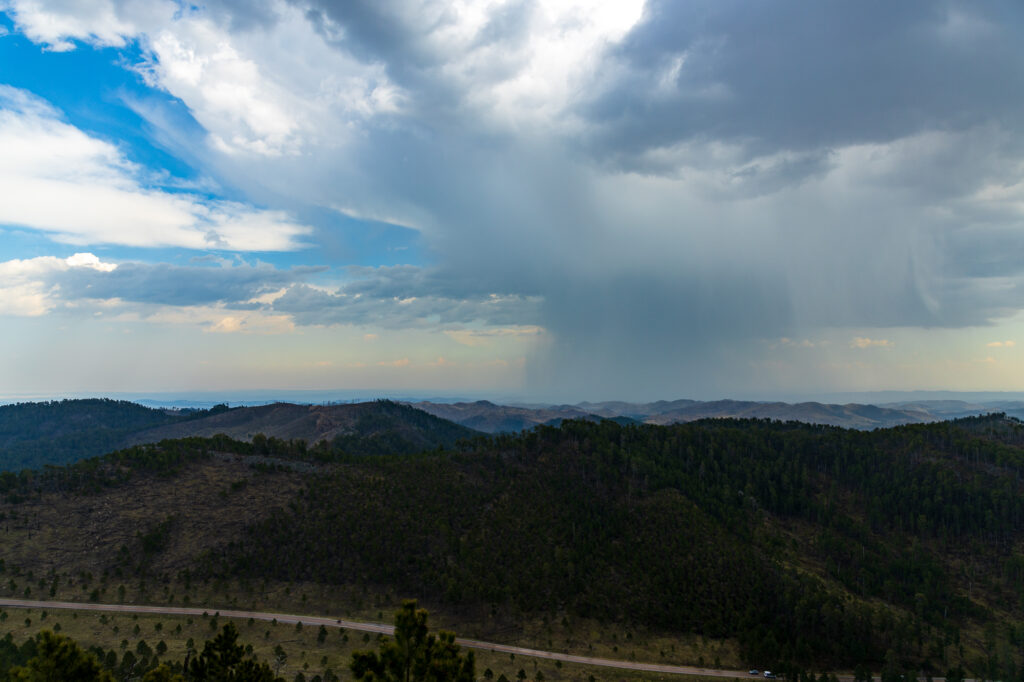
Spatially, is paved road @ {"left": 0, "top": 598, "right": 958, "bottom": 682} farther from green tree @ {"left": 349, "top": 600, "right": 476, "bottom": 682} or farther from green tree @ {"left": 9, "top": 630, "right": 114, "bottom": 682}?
green tree @ {"left": 9, "top": 630, "right": 114, "bottom": 682}

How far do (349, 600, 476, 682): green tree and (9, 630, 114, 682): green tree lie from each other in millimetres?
18883

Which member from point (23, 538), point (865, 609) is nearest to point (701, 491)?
point (865, 609)

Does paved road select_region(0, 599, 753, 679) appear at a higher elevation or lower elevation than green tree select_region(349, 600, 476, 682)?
lower

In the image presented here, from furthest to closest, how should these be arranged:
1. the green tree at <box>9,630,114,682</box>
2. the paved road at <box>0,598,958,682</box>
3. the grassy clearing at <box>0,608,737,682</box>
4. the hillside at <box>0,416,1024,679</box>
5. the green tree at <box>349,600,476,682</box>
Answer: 1. the hillside at <box>0,416,1024,679</box>
2. the paved road at <box>0,598,958,682</box>
3. the grassy clearing at <box>0,608,737,682</box>
4. the green tree at <box>349,600,476,682</box>
5. the green tree at <box>9,630,114,682</box>

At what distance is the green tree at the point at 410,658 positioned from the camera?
3725 centimetres

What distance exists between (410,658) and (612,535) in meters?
102

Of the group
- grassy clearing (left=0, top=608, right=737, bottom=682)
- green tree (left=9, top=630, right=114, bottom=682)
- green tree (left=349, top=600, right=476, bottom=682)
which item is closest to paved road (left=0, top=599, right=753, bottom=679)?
grassy clearing (left=0, top=608, right=737, bottom=682)

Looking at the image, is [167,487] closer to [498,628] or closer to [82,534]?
[82,534]

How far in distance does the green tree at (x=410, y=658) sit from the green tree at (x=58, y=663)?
18883mm

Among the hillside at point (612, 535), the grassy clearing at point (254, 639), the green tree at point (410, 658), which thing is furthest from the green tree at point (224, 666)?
the hillside at point (612, 535)

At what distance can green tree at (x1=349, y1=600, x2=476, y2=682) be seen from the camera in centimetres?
3725

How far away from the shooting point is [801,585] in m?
111

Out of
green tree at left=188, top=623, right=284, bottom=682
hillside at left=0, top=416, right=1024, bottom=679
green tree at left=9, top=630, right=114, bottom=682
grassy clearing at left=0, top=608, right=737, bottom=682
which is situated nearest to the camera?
green tree at left=9, top=630, right=114, bottom=682

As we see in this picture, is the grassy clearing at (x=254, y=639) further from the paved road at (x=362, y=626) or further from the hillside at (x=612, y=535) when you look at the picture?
the hillside at (x=612, y=535)
